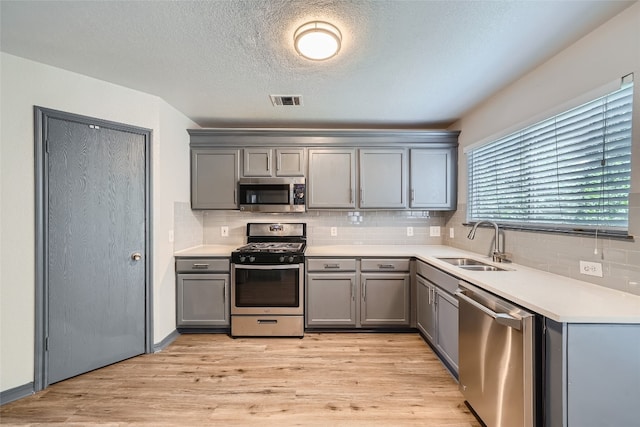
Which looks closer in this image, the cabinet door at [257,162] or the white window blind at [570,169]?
the white window blind at [570,169]

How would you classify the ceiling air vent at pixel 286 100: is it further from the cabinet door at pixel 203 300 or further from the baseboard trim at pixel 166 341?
the baseboard trim at pixel 166 341

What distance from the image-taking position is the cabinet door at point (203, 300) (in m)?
2.87

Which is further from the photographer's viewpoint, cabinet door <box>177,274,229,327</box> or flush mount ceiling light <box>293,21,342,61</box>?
cabinet door <box>177,274,229,327</box>

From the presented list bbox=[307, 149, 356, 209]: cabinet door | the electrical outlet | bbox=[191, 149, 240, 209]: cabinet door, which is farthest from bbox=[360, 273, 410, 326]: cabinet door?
bbox=[191, 149, 240, 209]: cabinet door

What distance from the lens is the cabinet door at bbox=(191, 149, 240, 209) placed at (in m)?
3.21

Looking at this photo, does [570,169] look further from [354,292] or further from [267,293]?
[267,293]

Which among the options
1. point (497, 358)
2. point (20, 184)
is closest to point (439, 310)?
point (497, 358)

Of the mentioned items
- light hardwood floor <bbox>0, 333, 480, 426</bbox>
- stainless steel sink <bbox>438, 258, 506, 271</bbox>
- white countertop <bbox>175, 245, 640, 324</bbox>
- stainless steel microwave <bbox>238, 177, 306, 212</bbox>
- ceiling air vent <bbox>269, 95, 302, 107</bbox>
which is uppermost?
ceiling air vent <bbox>269, 95, 302, 107</bbox>

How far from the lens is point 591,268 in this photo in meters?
1.63

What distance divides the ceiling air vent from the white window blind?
193 cm

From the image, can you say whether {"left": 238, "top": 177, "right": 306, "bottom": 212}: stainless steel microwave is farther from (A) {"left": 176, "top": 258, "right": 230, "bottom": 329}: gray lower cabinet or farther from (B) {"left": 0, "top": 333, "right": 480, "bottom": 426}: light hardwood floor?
(B) {"left": 0, "top": 333, "right": 480, "bottom": 426}: light hardwood floor

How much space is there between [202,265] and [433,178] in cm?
285

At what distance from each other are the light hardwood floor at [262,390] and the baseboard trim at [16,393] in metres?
0.04

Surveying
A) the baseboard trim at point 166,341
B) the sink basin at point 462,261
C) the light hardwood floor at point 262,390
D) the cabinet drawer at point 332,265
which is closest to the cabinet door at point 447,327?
the light hardwood floor at point 262,390
